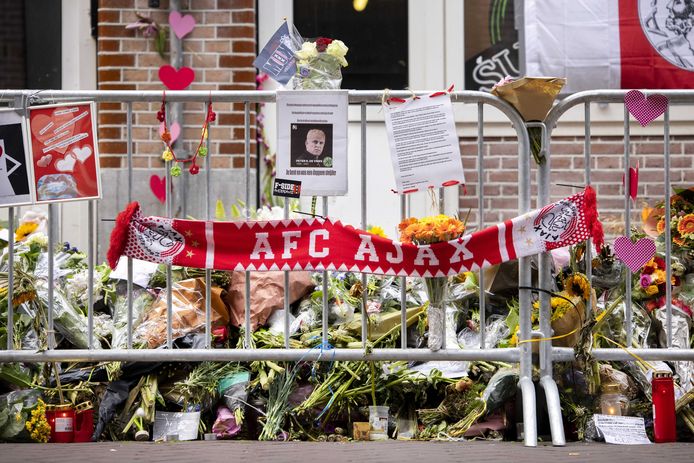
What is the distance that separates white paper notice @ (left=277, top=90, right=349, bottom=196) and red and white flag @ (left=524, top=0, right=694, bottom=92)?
2.69 m

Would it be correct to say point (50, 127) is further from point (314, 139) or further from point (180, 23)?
point (180, 23)

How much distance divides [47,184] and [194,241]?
0.77 meters

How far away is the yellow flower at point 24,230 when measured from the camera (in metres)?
6.54

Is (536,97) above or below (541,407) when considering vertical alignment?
above

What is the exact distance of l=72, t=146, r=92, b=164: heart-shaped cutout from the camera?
5.12m

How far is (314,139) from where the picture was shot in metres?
5.15

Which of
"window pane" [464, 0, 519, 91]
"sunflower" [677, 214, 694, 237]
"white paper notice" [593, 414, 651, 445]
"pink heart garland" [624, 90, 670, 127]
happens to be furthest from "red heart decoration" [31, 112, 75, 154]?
"window pane" [464, 0, 519, 91]

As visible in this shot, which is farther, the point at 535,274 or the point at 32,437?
the point at 535,274

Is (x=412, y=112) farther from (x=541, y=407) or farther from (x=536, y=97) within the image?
(x=541, y=407)

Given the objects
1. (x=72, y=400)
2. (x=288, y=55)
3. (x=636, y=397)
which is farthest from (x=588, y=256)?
(x=72, y=400)

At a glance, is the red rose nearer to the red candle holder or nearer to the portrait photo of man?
the portrait photo of man

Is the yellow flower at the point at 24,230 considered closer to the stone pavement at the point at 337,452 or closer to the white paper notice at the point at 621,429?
the stone pavement at the point at 337,452

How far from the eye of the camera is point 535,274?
5.45 meters

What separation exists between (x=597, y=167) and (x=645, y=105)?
9.10 ft
